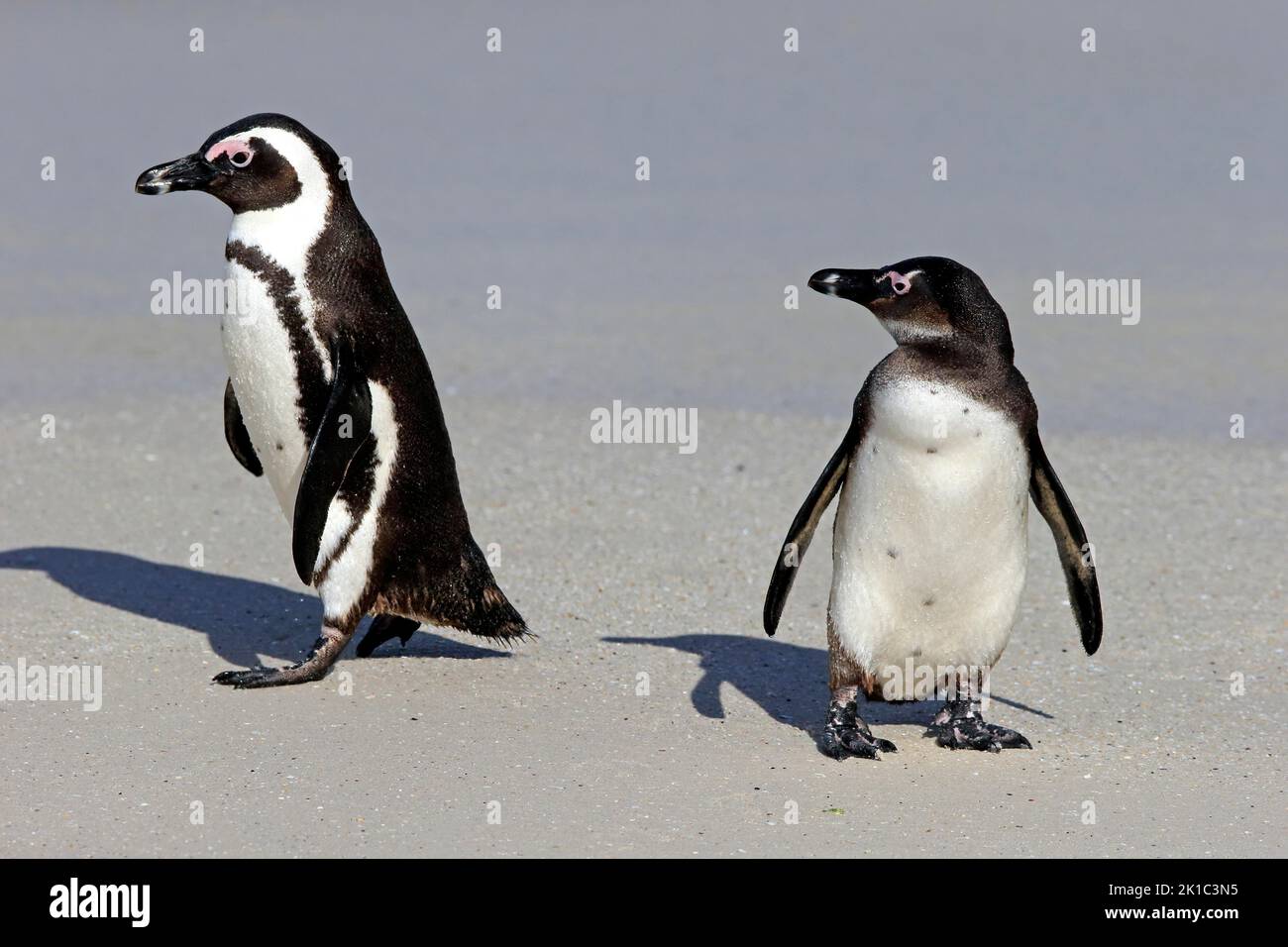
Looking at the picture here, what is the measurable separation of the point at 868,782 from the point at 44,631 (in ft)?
8.69

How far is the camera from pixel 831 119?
1916 centimetres

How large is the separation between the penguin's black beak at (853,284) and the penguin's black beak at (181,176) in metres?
1.71

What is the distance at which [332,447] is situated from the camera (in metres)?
5.04

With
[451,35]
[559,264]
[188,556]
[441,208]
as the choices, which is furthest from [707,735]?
[451,35]

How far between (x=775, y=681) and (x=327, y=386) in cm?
161

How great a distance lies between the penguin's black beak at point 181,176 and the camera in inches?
203

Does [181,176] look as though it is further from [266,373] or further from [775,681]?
[775,681]

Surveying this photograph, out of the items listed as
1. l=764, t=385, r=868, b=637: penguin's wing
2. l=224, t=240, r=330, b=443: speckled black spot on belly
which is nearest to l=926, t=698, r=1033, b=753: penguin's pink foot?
l=764, t=385, r=868, b=637: penguin's wing

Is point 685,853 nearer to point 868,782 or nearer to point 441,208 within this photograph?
point 868,782

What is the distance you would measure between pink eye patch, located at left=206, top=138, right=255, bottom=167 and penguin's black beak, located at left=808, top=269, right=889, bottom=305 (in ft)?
5.29

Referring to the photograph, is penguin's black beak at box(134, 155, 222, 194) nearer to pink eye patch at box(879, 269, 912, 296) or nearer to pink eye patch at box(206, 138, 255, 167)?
pink eye patch at box(206, 138, 255, 167)

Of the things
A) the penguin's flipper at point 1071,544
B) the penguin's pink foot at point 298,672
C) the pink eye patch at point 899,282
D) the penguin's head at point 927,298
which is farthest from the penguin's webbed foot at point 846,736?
the penguin's pink foot at point 298,672

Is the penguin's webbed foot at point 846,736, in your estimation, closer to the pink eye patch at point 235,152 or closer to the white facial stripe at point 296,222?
the white facial stripe at point 296,222

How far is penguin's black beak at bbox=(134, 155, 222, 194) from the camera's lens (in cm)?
514
